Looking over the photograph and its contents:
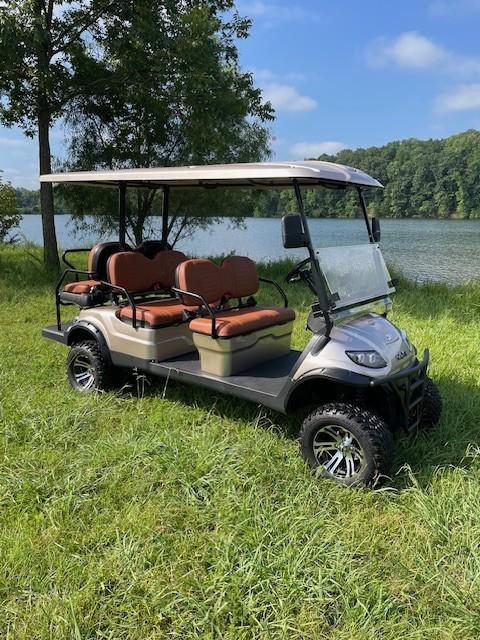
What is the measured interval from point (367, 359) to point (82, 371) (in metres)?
2.50

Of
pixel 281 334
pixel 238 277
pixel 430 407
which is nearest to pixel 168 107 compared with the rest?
pixel 238 277

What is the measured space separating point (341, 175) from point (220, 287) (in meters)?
1.47

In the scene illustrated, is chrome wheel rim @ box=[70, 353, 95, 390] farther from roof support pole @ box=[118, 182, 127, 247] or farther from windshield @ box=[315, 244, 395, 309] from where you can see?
windshield @ box=[315, 244, 395, 309]

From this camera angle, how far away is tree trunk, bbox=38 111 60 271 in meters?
9.48

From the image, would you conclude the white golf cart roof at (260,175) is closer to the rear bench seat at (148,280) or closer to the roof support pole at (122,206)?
the roof support pole at (122,206)

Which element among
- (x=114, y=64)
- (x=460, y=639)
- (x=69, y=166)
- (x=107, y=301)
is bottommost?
(x=460, y=639)

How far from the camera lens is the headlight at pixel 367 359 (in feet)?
9.22

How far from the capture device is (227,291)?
4.18 m

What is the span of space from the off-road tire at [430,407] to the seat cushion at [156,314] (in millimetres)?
1827

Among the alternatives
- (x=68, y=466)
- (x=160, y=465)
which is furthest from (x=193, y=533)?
(x=68, y=466)

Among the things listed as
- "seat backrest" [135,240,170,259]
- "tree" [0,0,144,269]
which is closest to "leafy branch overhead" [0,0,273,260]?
"tree" [0,0,144,269]

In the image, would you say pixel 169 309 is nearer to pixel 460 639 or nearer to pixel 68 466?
pixel 68 466

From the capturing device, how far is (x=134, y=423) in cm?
353

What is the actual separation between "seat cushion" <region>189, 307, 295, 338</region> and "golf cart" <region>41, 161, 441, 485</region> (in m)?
0.01
